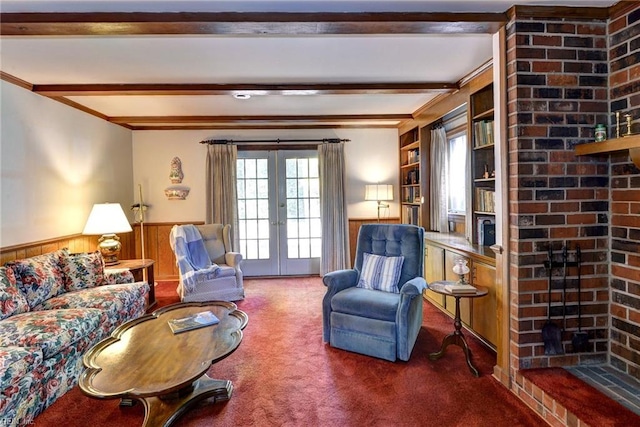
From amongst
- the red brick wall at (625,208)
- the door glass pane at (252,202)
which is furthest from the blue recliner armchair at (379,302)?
the door glass pane at (252,202)

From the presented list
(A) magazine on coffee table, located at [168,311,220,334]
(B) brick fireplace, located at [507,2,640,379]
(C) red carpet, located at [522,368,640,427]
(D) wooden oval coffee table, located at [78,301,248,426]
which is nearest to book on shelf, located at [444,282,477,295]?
(B) brick fireplace, located at [507,2,640,379]

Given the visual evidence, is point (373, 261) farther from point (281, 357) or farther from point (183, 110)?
point (183, 110)

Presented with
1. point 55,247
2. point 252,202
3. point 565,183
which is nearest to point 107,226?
point 55,247

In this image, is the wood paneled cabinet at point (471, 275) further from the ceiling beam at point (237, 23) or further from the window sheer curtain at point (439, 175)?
the ceiling beam at point (237, 23)

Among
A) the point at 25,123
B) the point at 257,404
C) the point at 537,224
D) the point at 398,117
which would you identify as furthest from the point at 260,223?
the point at 537,224

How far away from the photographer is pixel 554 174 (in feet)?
7.38

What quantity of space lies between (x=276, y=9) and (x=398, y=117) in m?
3.26

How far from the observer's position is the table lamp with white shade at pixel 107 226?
391cm

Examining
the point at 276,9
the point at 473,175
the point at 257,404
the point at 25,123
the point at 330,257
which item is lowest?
the point at 257,404

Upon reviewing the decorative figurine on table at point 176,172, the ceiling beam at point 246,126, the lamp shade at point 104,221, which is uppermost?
the ceiling beam at point 246,126

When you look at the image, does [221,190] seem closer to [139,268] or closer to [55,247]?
[139,268]

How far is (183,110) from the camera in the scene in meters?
4.59

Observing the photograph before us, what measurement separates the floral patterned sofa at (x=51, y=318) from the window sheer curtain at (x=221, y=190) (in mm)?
1878

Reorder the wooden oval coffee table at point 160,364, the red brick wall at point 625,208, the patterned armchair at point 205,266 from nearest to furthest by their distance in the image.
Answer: the wooden oval coffee table at point 160,364, the red brick wall at point 625,208, the patterned armchair at point 205,266
